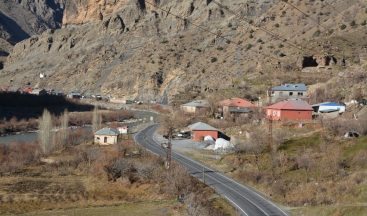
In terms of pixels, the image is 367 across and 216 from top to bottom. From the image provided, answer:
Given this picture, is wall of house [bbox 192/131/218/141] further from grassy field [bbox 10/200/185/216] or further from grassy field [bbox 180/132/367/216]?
grassy field [bbox 10/200/185/216]

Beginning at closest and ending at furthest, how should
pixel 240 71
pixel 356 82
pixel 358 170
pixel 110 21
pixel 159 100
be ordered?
pixel 358 170 → pixel 356 82 → pixel 240 71 → pixel 159 100 → pixel 110 21

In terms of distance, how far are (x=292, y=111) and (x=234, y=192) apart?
2664 cm

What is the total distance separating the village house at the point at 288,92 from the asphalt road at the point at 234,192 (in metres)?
24.5

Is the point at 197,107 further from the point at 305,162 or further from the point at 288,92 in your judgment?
the point at 305,162

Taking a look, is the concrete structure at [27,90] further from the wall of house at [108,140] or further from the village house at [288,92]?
the village house at [288,92]

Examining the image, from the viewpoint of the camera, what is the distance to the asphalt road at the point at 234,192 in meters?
33.3

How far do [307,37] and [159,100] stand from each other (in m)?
49.2

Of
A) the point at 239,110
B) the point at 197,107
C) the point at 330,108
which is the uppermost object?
the point at 197,107

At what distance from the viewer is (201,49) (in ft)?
447

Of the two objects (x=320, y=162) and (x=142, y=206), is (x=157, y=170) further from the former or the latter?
(x=320, y=162)

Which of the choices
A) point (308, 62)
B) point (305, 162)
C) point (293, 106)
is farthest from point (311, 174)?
point (308, 62)

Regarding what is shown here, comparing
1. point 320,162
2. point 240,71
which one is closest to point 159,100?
point 240,71

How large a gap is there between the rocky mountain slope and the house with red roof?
11.5 m

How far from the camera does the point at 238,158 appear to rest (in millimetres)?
49469
